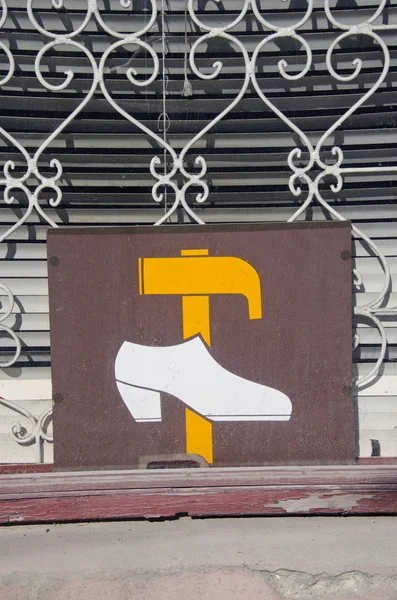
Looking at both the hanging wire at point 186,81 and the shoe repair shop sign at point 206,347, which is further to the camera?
the hanging wire at point 186,81

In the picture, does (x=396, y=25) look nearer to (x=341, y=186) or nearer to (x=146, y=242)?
(x=341, y=186)

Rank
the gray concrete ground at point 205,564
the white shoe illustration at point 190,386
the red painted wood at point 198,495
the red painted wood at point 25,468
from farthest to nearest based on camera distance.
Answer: the red painted wood at point 25,468
the white shoe illustration at point 190,386
the red painted wood at point 198,495
the gray concrete ground at point 205,564

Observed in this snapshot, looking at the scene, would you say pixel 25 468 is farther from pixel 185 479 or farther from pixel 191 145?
pixel 191 145

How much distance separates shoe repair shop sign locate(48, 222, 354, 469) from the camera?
333 centimetres

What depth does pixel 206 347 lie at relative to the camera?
10.9 ft

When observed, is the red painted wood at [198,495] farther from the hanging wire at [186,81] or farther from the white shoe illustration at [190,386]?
the hanging wire at [186,81]

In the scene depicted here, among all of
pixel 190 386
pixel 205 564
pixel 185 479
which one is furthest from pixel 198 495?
pixel 190 386

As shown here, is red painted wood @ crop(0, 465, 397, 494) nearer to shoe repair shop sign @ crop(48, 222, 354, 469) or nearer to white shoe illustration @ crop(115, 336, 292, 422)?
shoe repair shop sign @ crop(48, 222, 354, 469)

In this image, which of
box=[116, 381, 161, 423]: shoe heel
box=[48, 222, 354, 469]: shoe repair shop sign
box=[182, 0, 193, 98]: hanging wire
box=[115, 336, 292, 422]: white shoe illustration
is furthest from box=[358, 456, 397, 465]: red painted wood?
box=[182, 0, 193, 98]: hanging wire

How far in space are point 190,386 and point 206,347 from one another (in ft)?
0.68

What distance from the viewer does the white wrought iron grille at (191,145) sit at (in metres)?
3.44

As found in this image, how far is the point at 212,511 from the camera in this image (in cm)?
323

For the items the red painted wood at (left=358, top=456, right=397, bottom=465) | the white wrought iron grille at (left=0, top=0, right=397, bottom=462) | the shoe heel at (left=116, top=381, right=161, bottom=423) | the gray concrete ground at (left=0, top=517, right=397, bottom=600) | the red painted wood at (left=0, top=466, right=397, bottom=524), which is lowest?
the gray concrete ground at (left=0, top=517, right=397, bottom=600)

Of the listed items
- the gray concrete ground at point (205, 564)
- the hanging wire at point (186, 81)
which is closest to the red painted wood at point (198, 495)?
the gray concrete ground at point (205, 564)
